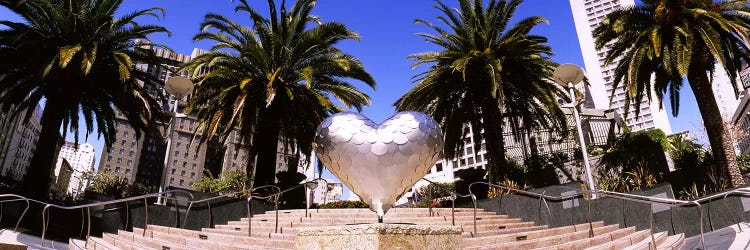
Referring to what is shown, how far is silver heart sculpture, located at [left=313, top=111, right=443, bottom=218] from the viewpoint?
4.79 metres

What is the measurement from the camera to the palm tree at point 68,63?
13336mm

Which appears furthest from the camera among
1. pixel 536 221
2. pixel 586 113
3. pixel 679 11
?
pixel 586 113

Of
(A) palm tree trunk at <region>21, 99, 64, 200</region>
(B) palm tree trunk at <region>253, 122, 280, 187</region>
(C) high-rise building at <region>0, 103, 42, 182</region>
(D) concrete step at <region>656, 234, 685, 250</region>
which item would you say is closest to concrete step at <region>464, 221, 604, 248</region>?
(D) concrete step at <region>656, 234, 685, 250</region>

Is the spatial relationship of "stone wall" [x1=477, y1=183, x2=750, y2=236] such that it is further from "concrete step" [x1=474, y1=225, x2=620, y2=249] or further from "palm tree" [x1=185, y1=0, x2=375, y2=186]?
"palm tree" [x1=185, y1=0, x2=375, y2=186]

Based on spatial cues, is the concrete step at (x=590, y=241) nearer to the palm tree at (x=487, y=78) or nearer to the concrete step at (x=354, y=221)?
the concrete step at (x=354, y=221)

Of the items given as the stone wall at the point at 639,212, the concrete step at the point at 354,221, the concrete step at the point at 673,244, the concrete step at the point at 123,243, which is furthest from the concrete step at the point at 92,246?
the concrete step at the point at 673,244

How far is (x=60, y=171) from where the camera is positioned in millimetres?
94188

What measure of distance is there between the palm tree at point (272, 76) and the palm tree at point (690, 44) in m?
8.83

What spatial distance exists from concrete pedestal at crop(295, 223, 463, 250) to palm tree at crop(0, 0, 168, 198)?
1122 centimetres

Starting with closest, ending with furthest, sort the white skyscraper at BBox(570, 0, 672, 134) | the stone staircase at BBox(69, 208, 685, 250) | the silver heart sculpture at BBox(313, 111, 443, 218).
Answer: the silver heart sculpture at BBox(313, 111, 443, 218) → the stone staircase at BBox(69, 208, 685, 250) → the white skyscraper at BBox(570, 0, 672, 134)

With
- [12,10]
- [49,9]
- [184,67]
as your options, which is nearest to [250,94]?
[184,67]

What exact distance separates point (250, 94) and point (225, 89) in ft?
2.71

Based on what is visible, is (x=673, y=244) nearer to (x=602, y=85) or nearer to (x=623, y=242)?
(x=623, y=242)

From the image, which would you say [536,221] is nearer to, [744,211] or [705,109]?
[744,211]
